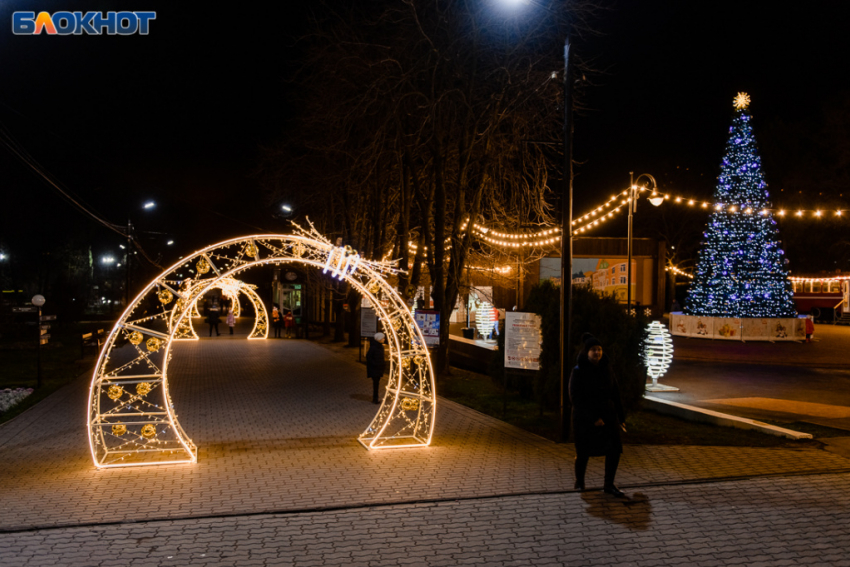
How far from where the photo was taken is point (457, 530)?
618 centimetres

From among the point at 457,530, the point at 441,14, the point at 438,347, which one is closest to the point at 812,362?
the point at 438,347

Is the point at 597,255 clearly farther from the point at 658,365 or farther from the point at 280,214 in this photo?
the point at 658,365

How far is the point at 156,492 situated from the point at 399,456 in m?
3.09

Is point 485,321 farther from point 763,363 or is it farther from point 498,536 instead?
point 498,536

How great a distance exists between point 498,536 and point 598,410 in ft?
5.85

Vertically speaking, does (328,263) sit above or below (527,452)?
above

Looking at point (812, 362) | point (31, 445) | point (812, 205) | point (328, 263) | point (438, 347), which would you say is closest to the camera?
point (328, 263)

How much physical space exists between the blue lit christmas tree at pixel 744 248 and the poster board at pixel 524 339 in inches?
903

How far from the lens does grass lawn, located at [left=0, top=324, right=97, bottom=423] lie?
600 inches

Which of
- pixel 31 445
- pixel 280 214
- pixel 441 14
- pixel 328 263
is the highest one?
pixel 441 14

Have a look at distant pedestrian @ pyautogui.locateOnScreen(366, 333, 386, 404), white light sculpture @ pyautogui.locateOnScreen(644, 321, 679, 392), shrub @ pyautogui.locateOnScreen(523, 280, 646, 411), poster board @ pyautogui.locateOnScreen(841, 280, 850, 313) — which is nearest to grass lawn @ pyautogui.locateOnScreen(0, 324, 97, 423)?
distant pedestrian @ pyautogui.locateOnScreen(366, 333, 386, 404)

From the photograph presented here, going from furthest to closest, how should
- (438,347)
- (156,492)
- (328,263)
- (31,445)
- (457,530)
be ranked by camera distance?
(438,347)
(31,445)
(328,263)
(156,492)
(457,530)

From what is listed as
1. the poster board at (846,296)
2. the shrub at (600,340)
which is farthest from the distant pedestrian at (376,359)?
the poster board at (846,296)

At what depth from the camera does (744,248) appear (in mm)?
31516
